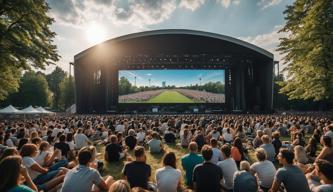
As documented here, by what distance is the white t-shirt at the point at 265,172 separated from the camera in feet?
14.5

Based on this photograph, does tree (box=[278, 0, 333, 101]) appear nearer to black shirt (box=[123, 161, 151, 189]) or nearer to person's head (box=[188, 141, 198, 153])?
person's head (box=[188, 141, 198, 153])

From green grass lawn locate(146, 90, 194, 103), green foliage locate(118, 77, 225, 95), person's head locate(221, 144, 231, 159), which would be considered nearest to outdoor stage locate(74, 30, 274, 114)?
green grass lawn locate(146, 90, 194, 103)

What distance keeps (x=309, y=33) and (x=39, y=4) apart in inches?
657

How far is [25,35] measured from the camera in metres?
11.8

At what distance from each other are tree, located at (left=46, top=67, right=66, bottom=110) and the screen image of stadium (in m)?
51.5

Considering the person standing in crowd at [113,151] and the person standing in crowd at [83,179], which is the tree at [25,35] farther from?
the person standing in crowd at [83,179]

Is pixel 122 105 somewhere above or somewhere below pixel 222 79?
below

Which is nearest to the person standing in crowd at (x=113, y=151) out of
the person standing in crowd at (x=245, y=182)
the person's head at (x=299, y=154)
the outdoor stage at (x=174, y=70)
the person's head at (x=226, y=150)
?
the person's head at (x=226, y=150)

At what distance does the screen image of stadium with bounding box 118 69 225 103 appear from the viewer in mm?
38156

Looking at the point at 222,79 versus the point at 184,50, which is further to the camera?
the point at 222,79

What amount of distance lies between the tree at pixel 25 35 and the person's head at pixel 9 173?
35.0 feet

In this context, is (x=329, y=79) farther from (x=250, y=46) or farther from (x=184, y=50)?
(x=184, y=50)

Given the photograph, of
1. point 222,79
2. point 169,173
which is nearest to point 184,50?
point 222,79

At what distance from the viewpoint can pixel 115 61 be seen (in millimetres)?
34938
